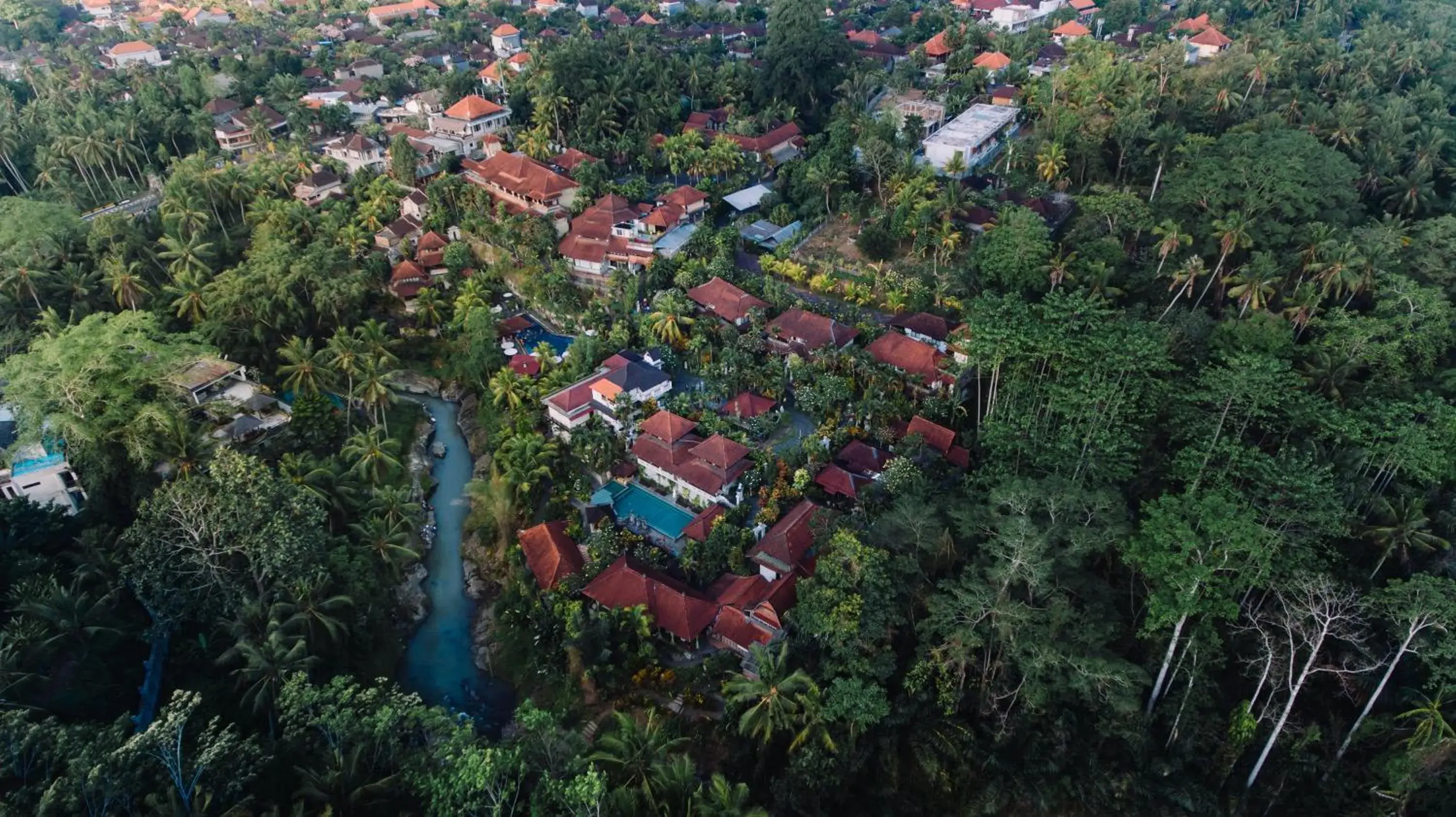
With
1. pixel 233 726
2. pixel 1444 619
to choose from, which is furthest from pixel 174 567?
pixel 1444 619

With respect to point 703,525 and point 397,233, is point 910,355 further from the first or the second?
point 397,233

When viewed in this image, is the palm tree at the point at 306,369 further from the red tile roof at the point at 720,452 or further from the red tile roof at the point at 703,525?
the red tile roof at the point at 703,525

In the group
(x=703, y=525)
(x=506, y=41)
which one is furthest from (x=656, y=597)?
(x=506, y=41)

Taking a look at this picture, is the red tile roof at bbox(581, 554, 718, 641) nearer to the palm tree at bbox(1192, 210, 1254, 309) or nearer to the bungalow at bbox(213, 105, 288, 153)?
the palm tree at bbox(1192, 210, 1254, 309)

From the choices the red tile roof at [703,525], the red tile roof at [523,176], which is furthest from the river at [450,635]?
the red tile roof at [523,176]

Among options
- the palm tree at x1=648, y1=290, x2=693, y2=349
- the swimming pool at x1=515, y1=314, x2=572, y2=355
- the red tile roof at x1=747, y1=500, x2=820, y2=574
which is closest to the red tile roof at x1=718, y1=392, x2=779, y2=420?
the palm tree at x1=648, y1=290, x2=693, y2=349
